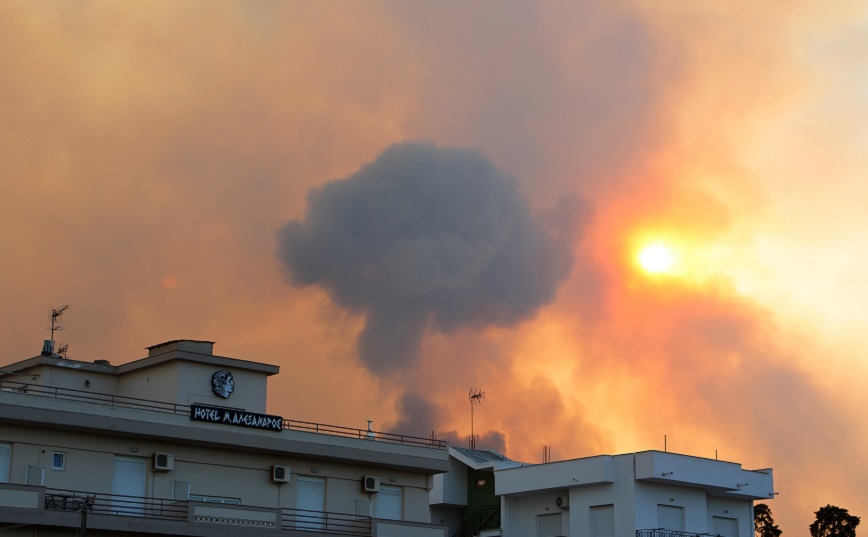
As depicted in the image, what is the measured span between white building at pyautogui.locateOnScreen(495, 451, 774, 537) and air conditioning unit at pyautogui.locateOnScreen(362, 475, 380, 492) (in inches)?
622

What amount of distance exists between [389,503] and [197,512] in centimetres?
1109

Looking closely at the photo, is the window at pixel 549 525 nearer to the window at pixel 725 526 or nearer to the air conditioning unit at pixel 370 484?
the window at pixel 725 526

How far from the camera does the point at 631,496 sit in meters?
66.0

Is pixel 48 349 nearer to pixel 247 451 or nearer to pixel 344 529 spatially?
pixel 247 451

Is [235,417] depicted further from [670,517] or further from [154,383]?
[670,517]

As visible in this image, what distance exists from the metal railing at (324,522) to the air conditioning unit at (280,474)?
4.28 ft

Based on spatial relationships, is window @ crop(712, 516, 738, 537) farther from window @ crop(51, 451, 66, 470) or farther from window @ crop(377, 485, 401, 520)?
window @ crop(51, 451, 66, 470)

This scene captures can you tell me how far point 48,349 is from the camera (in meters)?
57.6

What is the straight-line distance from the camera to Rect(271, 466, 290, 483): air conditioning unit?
53219 mm

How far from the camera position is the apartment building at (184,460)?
4581cm

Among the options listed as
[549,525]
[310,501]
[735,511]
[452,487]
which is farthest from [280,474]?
[735,511]

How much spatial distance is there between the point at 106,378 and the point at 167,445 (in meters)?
8.85

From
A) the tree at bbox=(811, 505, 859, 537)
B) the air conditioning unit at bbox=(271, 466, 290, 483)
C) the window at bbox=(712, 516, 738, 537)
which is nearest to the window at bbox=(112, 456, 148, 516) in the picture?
the air conditioning unit at bbox=(271, 466, 290, 483)

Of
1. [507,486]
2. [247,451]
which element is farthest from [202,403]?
[507,486]
